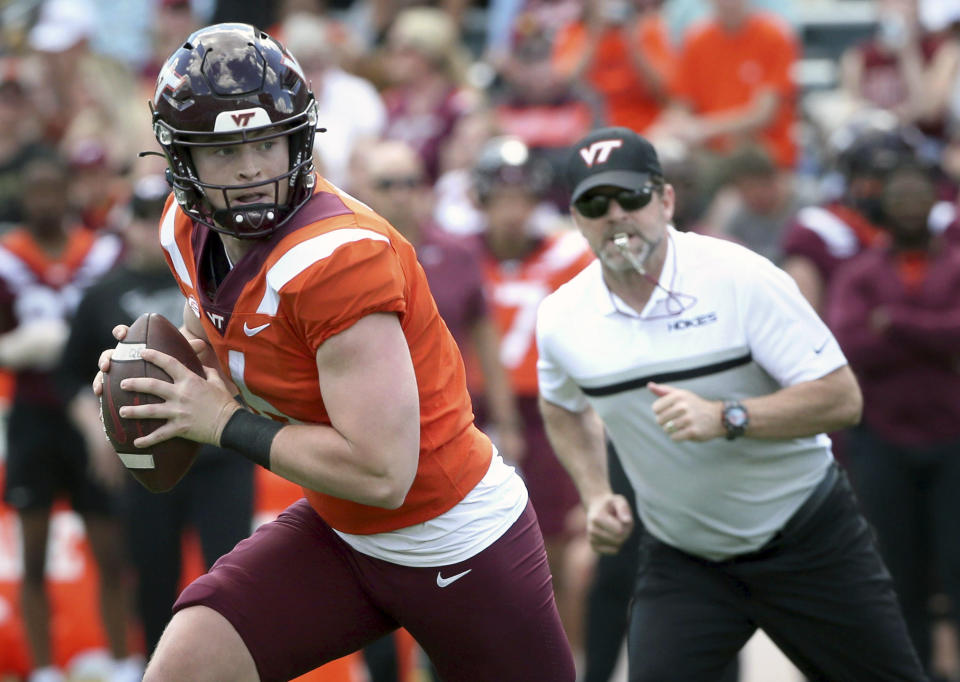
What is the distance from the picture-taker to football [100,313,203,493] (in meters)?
3.24

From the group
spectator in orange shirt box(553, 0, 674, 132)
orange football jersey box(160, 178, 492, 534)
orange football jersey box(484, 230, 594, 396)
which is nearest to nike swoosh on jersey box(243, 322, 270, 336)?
orange football jersey box(160, 178, 492, 534)

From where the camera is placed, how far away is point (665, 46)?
8.91m

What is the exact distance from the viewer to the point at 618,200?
405 cm

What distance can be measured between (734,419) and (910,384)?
214 cm

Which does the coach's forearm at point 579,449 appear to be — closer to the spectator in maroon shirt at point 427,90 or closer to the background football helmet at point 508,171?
the background football helmet at point 508,171

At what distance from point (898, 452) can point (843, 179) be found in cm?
125

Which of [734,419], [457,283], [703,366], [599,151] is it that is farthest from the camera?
[457,283]

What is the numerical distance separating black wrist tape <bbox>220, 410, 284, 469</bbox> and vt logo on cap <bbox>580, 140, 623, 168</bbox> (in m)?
1.38

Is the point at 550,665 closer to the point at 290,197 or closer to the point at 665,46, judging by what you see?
the point at 290,197

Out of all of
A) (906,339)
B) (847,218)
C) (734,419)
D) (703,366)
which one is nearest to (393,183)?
(847,218)

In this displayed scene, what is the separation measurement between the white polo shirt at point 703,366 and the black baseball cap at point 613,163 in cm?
20

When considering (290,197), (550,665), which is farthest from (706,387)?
(290,197)

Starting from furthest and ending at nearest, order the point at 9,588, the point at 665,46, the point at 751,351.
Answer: the point at 665,46, the point at 9,588, the point at 751,351

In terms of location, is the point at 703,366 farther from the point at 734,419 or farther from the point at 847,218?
the point at 847,218
